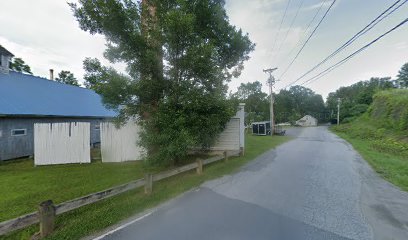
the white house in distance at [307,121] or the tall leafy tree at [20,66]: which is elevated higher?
the tall leafy tree at [20,66]

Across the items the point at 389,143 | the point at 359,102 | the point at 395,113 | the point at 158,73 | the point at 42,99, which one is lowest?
the point at 389,143

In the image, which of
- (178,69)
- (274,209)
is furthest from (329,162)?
(178,69)

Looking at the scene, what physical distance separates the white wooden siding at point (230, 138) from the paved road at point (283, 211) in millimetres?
4961

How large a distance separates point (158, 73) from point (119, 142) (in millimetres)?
4942

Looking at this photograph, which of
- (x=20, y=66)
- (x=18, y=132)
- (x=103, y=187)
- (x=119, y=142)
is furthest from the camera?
(x=20, y=66)

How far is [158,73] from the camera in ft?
27.5

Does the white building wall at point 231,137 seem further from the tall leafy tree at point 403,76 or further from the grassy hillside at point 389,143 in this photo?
the tall leafy tree at point 403,76

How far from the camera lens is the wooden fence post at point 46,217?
3.79 meters

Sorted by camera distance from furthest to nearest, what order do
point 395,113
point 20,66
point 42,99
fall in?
point 20,66 < point 395,113 < point 42,99

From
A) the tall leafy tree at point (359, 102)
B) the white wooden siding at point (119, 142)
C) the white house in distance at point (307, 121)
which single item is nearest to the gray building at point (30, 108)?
the white wooden siding at point (119, 142)

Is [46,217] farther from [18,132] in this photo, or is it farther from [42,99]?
[42,99]

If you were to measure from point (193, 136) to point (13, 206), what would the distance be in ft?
17.8

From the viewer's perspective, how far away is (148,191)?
6.07 meters

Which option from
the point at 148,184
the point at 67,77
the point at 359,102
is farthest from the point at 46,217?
the point at 359,102
